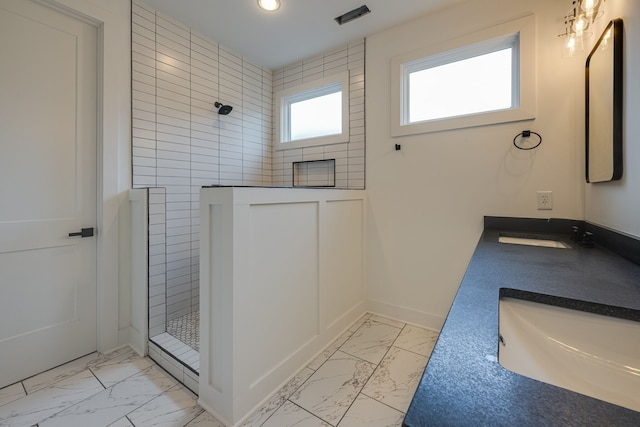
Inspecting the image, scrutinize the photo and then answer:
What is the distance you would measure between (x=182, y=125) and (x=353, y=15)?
1639mm

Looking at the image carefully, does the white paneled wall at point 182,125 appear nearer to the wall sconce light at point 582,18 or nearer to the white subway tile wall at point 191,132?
Result: the white subway tile wall at point 191,132

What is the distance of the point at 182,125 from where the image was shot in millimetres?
2170

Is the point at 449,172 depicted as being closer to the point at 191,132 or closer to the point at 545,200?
the point at 545,200

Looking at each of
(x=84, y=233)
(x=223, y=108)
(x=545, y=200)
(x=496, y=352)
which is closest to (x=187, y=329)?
(x=84, y=233)

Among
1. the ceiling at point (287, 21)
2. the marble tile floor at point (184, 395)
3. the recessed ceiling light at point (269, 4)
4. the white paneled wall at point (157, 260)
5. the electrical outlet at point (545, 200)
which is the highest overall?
the ceiling at point (287, 21)

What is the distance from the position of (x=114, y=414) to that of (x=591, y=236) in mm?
2558

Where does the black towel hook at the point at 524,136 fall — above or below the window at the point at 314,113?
below

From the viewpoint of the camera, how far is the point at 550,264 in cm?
99

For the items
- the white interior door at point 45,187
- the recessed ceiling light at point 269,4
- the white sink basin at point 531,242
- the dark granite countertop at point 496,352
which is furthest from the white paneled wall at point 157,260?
the white sink basin at point 531,242

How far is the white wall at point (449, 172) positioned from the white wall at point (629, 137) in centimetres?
45

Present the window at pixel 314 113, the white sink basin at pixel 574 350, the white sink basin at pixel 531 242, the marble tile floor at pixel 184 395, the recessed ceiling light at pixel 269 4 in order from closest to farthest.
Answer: the white sink basin at pixel 574 350
the marble tile floor at pixel 184 395
the white sink basin at pixel 531 242
the recessed ceiling light at pixel 269 4
the window at pixel 314 113

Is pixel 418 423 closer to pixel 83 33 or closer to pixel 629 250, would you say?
pixel 629 250

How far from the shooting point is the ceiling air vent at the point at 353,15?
1.96 metres

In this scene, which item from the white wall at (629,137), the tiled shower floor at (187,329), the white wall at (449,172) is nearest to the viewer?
the white wall at (629,137)
